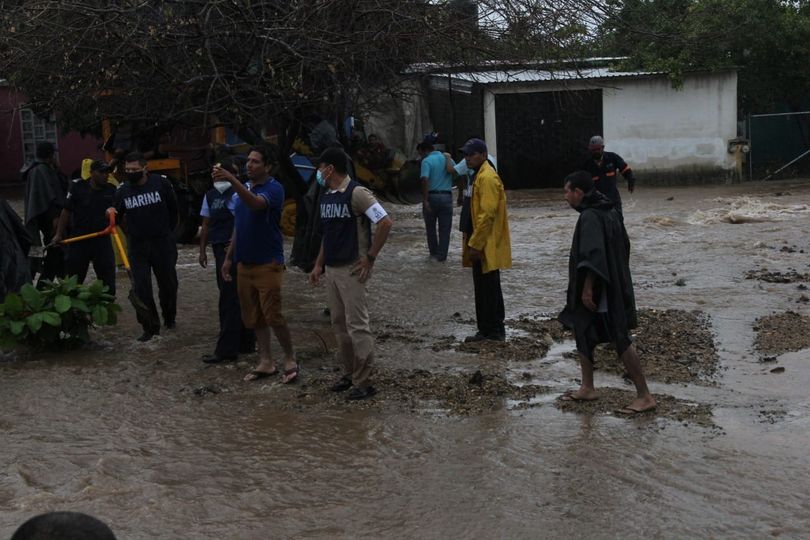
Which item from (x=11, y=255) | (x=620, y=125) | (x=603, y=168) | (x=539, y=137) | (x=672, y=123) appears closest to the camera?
(x=11, y=255)

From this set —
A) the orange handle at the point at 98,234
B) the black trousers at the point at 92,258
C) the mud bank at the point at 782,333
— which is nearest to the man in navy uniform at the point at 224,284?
the orange handle at the point at 98,234

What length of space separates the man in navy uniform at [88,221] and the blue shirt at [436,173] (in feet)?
15.5

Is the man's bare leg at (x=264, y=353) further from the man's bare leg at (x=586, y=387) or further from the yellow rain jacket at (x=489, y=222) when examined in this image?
the man's bare leg at (x=586, y=387)

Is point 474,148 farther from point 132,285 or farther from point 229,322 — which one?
point 132,285

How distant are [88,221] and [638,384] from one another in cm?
599

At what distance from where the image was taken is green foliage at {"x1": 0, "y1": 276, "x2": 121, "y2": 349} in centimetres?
850

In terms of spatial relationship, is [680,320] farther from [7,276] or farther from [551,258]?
[7,276]

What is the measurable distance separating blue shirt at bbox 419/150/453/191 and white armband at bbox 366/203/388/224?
21.8 ft

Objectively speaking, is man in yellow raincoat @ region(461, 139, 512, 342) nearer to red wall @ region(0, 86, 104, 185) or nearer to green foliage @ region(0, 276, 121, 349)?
green foliage @ region(0, 276, 121, 349)

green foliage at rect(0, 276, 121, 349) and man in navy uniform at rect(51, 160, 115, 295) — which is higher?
man in navy uniform at rect(51, 160, 115, 295)

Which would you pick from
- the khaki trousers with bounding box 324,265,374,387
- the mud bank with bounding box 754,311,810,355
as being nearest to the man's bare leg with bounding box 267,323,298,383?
the khaki trousers with bounding box 324,265,374,387

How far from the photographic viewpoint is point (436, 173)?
13.7 meters

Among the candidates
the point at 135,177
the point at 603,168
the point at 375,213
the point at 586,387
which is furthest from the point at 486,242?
the point at 603,168

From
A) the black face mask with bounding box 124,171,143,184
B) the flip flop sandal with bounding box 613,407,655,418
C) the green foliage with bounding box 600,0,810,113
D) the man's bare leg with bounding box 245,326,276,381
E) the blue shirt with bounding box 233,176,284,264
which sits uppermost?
the green foliage with bounding box 600,0,810,113
